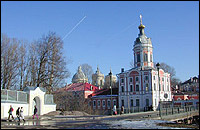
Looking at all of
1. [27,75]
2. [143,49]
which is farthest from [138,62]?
[27,75]

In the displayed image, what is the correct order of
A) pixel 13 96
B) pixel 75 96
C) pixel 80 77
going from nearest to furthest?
1. pixel 13 96
2. pixel 75 96
3. pixel 80 77

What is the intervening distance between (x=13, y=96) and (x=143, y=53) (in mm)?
40116

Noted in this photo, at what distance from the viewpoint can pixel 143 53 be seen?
2324 inches

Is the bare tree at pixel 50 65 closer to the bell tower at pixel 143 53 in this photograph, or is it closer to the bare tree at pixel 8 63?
the bare tree at pixel 8 63

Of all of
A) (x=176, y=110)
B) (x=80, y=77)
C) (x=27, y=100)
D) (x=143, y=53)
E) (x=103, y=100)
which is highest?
(x=143, y=53)

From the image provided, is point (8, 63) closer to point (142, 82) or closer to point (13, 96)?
point (13, 96)

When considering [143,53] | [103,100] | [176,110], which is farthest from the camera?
[103,100]

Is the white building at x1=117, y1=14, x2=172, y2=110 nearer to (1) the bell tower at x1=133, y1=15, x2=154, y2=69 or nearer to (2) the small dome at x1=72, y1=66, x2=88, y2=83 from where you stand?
(1) the bell tower at x1=133, y1=15, x2=154, y2=69

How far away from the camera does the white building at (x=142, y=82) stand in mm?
54562

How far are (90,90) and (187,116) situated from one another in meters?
39.3

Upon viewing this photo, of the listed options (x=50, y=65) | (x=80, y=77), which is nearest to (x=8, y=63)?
(x=50, y=65)

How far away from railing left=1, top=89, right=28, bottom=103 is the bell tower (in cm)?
3674

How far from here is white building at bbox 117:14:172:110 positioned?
54.6 meters

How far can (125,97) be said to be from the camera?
58188 millimetres
